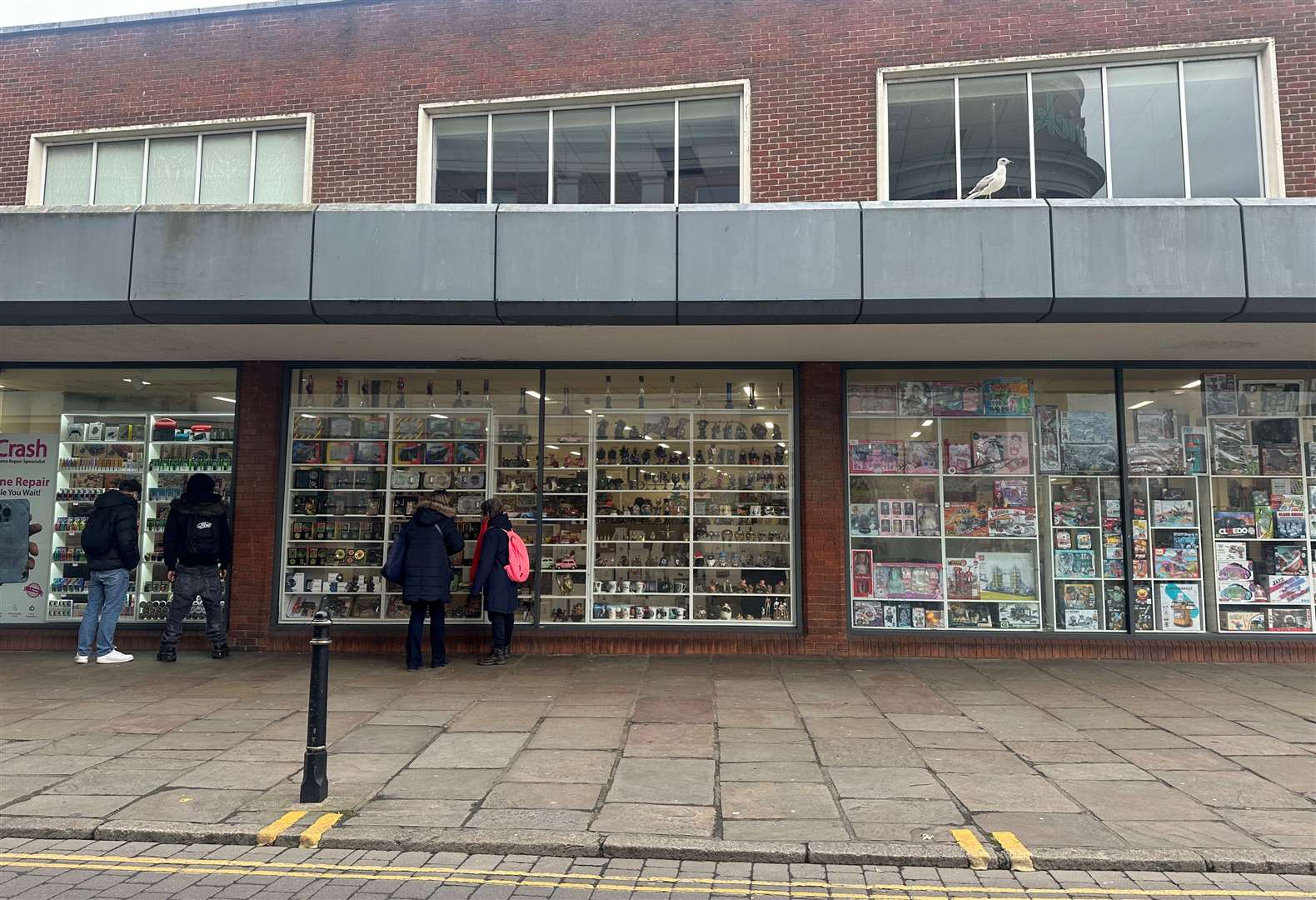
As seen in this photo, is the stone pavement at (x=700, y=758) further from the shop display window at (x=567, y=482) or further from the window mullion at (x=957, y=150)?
the window mullion at (x=957, y=150)

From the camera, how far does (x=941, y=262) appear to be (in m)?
7.43

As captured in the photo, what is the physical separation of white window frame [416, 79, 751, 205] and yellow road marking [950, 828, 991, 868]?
7.22m

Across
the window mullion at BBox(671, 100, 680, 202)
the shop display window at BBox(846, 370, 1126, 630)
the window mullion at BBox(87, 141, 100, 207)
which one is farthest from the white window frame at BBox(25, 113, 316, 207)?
the shop display window at BBox(846, 370, 1126, 630)

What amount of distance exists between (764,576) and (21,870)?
7.00 meters

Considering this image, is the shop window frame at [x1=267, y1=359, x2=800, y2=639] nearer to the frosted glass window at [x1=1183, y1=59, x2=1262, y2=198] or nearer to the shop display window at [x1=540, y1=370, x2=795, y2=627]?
the shop display window at [x1=540, y1=370, x2=795, y2=627]

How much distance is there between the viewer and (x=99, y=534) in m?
8.78

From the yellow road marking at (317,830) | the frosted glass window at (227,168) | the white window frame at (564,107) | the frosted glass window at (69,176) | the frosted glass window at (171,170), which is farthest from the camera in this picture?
the frosted glass window at (69,176)

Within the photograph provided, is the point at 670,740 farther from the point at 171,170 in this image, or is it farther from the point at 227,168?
the point at 171,170

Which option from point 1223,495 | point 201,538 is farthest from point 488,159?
point 1223,495

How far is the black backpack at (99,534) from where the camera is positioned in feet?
28.7

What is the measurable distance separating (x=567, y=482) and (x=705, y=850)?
5911 mm

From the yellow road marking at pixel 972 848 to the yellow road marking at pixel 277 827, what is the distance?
3.58 meters

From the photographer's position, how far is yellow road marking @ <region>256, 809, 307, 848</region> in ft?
14.5

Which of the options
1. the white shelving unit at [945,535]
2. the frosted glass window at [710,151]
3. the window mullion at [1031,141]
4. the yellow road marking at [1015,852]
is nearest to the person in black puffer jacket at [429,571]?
the white shelving unit at [945,535]
